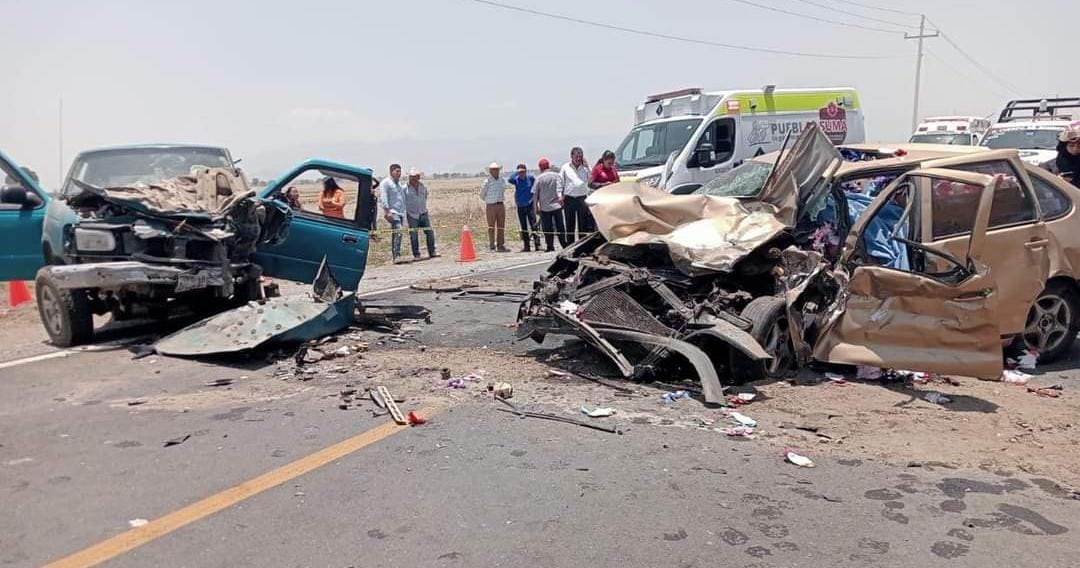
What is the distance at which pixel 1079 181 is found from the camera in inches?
398

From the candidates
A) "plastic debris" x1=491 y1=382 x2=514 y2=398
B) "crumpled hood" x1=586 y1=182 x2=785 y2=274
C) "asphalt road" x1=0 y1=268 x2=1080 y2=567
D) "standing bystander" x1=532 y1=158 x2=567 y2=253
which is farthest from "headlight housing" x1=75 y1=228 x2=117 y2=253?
"standing bystander" x1=532 y1=158 x2=567 y2=253

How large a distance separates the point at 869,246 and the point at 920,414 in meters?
1.72

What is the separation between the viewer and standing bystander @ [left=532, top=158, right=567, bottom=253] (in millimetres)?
16516

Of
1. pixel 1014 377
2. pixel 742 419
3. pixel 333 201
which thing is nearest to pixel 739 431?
pixel 742 419

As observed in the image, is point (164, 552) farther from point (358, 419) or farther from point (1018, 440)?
point (1018, 440)

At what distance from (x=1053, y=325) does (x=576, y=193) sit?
10.3 metres

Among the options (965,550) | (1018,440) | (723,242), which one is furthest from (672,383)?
(965,550)

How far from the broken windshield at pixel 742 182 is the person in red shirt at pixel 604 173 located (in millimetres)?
6904

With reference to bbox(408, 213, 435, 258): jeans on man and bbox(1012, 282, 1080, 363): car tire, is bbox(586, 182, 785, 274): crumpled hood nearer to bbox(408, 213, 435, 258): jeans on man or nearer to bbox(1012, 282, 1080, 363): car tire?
bbox(1012, 282, 1080, 363): car tire

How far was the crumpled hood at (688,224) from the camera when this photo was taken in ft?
21.3

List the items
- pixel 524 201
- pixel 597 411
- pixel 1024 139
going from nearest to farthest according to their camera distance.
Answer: pixel 597 411, pixel 524 201, pixel 1024 139

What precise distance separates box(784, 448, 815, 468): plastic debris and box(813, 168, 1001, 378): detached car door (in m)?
1.55

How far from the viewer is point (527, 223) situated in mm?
17438

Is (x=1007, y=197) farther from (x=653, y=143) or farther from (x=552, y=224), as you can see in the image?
(x=552, y=224)
